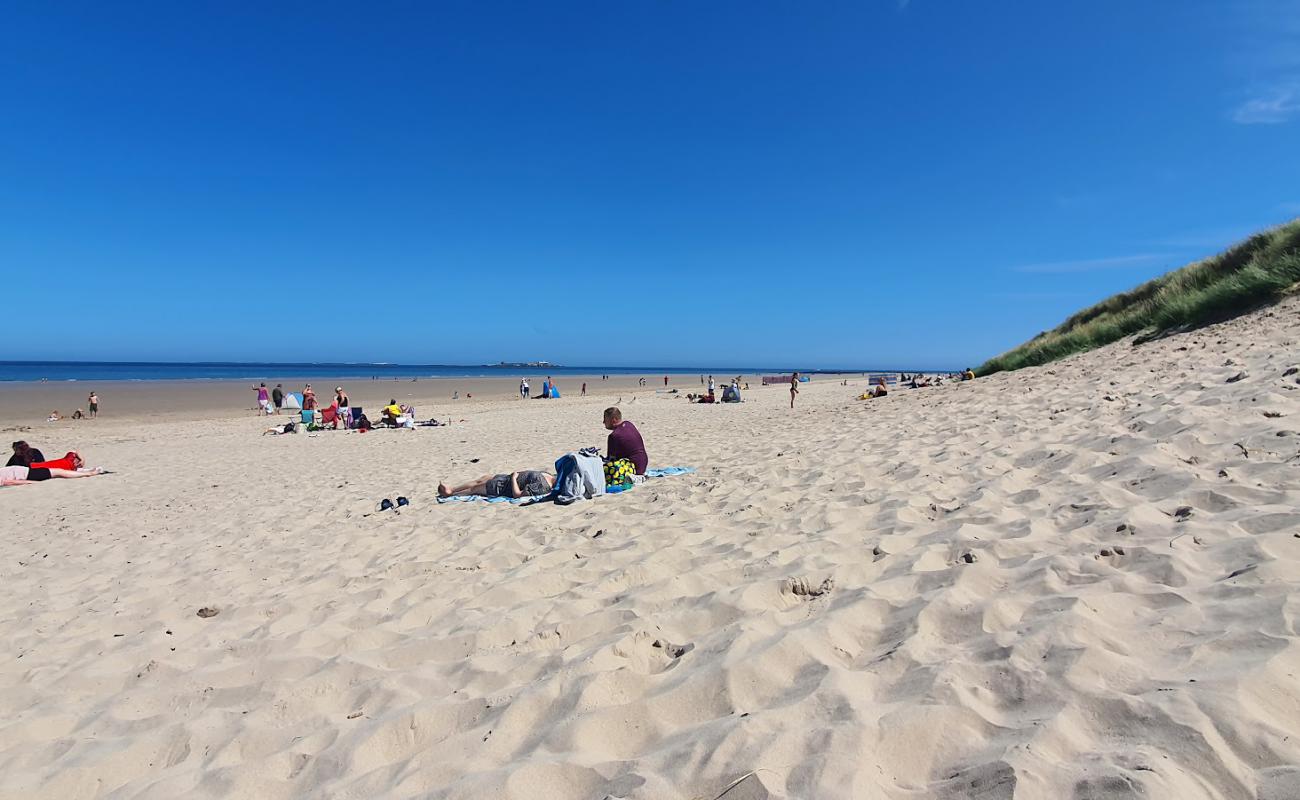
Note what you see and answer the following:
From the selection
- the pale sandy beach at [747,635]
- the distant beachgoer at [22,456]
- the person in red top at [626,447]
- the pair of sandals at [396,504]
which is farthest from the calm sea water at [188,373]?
the pale sandy beach at [747,635]

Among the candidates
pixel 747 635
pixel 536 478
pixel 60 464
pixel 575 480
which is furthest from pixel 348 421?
pixel 747 635

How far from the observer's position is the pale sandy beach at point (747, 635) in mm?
1907

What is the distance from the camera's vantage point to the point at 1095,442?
5094 millimetres

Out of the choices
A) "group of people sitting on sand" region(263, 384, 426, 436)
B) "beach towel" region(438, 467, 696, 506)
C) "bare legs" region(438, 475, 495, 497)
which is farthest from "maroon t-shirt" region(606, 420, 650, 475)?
"group of people sitting on sand" region(263, 384, 426, 436)

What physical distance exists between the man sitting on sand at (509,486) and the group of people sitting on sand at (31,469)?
8367 mm

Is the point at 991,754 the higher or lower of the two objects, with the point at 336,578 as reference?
higher

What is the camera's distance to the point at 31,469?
35.4ft

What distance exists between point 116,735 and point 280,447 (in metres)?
13.2

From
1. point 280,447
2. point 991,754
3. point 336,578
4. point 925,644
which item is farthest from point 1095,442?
point 280,447

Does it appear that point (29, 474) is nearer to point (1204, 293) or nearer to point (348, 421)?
point (348, 421)

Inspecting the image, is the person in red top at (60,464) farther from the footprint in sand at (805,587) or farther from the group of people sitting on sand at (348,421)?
the footprint in sand at (805,587)

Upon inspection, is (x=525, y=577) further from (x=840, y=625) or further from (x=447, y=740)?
(x=840, y=625)

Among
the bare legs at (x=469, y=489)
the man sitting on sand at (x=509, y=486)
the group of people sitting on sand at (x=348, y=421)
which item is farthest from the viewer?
the group of people sitting on sand at (x=348, y=421)

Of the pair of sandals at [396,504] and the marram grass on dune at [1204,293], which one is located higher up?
the marram grass on dune at [1204,293]
